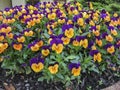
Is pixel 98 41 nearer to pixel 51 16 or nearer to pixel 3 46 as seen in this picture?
pixel 51 16

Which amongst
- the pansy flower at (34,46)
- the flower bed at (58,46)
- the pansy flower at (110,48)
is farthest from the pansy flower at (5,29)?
the pansy flower at (110,48)

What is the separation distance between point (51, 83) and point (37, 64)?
28cm

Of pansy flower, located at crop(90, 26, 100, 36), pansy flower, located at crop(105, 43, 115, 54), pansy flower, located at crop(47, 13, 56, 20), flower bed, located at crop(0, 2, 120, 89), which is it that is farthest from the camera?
pansy flower, located at crop(47, 13, 56, 20)

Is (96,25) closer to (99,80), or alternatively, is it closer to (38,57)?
(99,80)

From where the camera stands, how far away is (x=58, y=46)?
10.2ft

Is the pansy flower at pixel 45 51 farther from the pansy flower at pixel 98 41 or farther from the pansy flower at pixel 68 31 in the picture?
the pansy flower at pixel 98 41

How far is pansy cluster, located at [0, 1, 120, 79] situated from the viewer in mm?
3104

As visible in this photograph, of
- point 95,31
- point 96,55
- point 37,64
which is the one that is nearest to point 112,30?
point 95,31

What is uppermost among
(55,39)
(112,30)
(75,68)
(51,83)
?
(55,39)

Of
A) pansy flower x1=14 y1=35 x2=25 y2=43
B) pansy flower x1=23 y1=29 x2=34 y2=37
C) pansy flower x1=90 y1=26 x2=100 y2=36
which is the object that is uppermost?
pansy flower x1=23 y1=29 x2=34 y2=37

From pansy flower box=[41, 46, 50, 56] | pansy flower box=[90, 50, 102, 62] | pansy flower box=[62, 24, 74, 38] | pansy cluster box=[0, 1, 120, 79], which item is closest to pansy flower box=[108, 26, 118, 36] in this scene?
pansy cluster box=[0, 1, 120, 79]

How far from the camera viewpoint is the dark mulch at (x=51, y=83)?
10.4 feet

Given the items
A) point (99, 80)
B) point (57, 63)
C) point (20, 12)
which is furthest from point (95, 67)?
point (20, 12)

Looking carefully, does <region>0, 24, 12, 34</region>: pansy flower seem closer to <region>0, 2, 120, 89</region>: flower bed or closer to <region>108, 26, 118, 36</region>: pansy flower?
<region>0, 2, 120, 89</region>: flower bed
